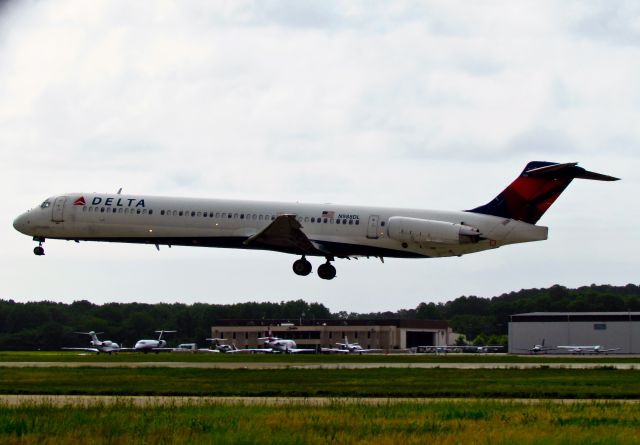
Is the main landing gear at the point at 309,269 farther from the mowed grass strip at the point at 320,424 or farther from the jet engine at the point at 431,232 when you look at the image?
the mowed grass strip at the point at 320,424

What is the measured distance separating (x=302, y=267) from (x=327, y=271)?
1.33 metres

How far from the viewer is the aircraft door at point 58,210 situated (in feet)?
182

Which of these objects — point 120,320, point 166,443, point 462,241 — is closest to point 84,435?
point 166,443

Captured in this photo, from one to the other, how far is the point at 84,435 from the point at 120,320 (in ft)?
355

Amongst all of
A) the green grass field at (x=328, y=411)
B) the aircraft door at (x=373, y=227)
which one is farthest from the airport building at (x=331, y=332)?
the green grass field at (x=328, y=411)

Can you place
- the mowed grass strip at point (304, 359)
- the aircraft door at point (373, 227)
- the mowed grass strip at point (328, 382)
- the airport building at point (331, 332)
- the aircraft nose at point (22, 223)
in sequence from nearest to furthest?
1. the mowed grass strip at point (328, 382)
2. the mowed grass strip at point (304, 359)
3. the aircraft door at point (373, 227)
4. the aircraft nose at point (22, 223)
5. the airport building at point (331, 332)

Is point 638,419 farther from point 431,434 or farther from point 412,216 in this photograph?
point 412,216

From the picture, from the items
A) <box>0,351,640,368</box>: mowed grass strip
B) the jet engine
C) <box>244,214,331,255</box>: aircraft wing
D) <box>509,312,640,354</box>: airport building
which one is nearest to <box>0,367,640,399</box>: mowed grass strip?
the jet engine

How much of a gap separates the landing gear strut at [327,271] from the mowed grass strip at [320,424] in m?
30.2

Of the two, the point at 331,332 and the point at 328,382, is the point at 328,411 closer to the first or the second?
the point at 328,382

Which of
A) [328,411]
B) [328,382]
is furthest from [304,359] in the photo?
→ [328,411]

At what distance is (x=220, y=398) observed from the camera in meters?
28.0

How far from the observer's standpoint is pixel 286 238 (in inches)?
2046

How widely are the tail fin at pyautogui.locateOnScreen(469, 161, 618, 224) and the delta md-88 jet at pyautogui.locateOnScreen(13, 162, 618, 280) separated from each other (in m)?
0.05
